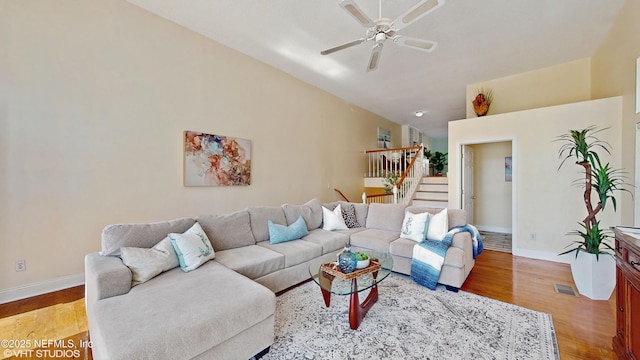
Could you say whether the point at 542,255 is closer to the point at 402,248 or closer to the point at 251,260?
→ the point at 402,248

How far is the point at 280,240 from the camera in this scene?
3.19 m

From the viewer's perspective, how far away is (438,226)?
3221 millimetres

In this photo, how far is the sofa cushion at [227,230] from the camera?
2828 mm

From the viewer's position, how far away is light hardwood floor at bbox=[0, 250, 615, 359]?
1.99m

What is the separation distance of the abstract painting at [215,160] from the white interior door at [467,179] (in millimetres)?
4227

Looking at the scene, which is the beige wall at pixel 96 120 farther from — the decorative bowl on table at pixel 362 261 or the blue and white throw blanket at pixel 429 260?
the blue and white throw blanket at pixel 429 260


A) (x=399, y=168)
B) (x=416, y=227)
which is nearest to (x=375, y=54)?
(x=416, y=227)

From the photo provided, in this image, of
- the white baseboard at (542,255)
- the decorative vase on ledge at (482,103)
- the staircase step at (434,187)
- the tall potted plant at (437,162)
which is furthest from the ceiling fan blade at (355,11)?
the tall potted plant at (437,162)

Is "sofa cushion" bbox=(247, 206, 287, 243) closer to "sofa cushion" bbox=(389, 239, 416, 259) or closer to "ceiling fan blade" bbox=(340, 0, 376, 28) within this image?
"sofa cushion" bbox=(389, 239, 416, 259)

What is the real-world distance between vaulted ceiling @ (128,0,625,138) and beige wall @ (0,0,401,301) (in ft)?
1.53

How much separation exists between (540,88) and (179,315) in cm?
635

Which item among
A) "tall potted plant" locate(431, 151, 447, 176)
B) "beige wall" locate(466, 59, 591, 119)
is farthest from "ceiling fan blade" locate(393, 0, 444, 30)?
"tall potted plant" locate(431, 151, 447, 176)

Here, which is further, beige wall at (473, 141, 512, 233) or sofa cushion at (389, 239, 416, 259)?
beige wall at (473, 141, 512, 233)

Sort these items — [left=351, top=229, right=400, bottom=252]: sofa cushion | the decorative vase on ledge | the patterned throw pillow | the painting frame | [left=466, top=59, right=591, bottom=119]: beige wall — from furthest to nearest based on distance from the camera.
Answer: the painting frame
the decorative vase on ledge
[left=466, top=59, right=591, bottom=119]: beige wall
the patterned throw pillow
[left=351, top=229, right=400, bottom=252]: sofa cushion
